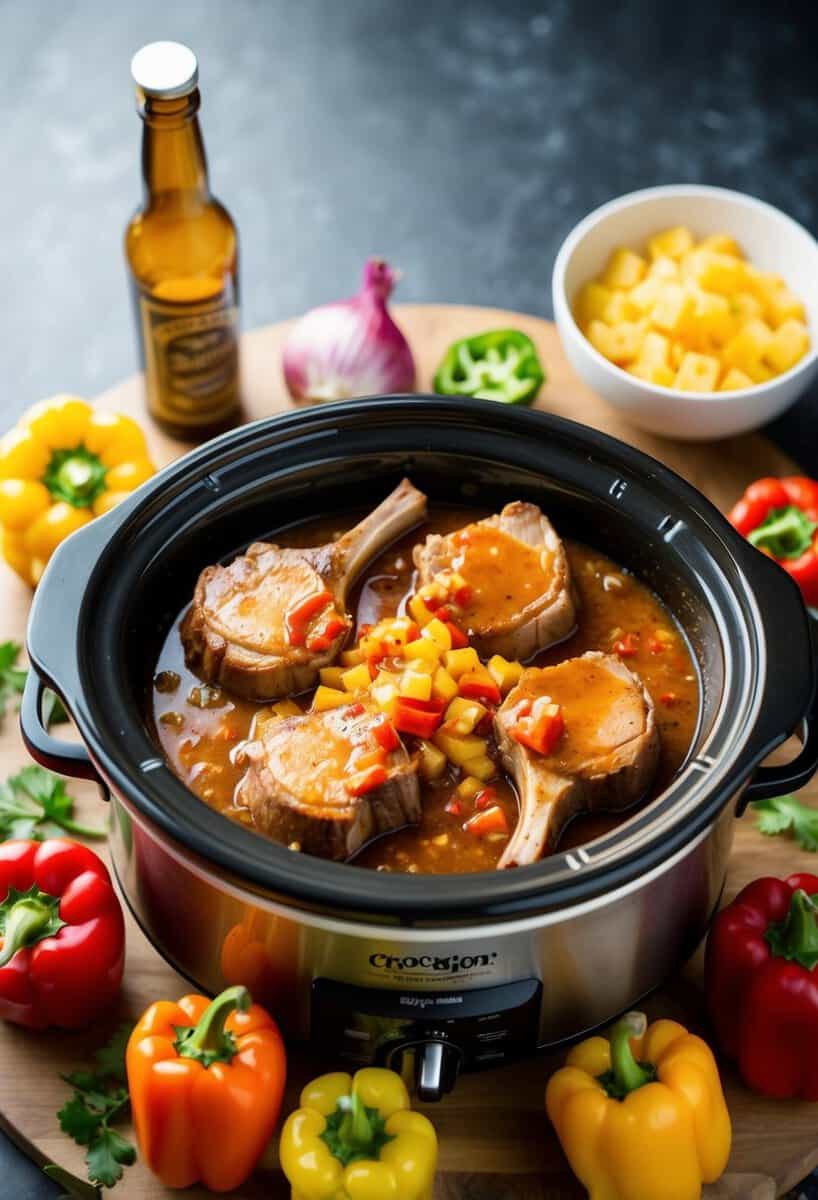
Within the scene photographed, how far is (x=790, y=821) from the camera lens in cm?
413

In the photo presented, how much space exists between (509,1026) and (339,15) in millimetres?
4412

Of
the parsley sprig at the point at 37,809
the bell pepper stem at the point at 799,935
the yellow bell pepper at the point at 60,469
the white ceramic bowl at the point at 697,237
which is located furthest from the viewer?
the white ceramic bowl at the point at 697,237

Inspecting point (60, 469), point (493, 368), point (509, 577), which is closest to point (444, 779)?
point (509, 577)

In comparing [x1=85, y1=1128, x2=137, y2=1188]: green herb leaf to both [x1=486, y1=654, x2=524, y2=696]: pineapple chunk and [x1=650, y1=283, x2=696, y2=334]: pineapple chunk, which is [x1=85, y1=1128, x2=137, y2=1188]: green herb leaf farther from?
[x1=650, y1=283, x2=696, y2=334]: pineapple chunk

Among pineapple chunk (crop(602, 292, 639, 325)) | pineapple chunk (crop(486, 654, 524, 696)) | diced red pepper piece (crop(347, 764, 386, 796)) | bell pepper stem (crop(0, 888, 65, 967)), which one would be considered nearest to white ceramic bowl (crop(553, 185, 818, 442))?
pineapple chunk (crop(602, 292, 639, 325))

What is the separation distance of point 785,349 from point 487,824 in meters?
2.09

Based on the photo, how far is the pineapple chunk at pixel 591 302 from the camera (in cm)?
509

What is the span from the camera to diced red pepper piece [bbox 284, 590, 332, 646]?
3.73m

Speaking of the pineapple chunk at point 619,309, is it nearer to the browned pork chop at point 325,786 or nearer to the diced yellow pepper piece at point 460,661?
the diced yellow pepper piece at point 460,661

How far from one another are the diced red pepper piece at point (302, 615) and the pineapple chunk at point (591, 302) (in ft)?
5.72

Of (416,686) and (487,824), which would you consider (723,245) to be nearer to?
(416,686)

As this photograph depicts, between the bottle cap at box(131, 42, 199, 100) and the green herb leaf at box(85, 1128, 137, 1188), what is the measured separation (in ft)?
8.31

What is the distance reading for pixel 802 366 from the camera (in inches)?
188

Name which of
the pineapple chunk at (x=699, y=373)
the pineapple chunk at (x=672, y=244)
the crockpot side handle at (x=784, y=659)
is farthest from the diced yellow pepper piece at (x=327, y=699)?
the pineapple chunk at (x=672, y=244)
